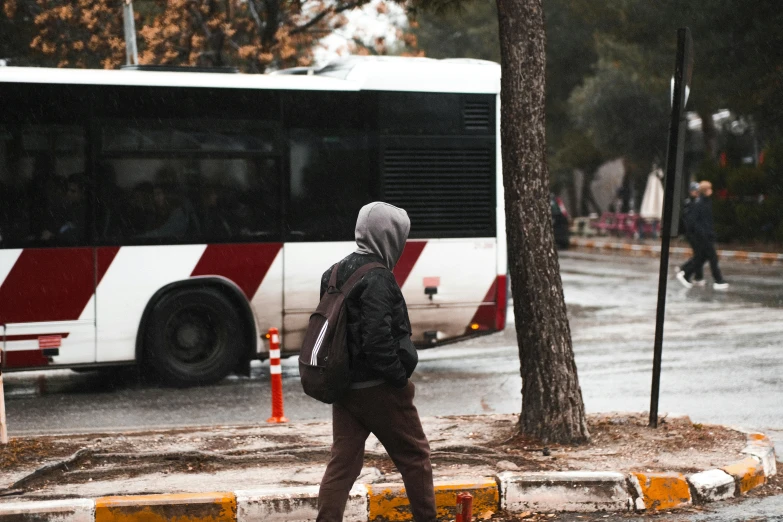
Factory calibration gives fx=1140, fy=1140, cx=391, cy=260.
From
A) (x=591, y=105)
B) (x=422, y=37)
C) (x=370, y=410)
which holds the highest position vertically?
(x=422, y=37)

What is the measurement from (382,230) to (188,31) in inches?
631

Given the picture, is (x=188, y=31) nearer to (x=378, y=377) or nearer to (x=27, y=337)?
(x=27, y=337)

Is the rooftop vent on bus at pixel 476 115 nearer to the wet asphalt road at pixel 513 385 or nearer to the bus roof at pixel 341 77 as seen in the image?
the bus roof at pixel 341 77

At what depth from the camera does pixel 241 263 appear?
1080cm

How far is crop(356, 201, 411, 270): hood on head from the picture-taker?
510cm

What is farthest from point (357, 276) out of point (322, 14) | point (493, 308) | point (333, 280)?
point (322, 14)

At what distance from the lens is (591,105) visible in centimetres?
3944

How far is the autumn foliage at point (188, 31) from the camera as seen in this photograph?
19672mm

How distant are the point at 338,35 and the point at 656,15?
806 cm

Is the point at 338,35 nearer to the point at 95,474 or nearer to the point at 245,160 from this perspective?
the point at 245,160

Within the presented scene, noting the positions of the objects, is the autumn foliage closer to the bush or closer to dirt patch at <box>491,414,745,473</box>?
the bush

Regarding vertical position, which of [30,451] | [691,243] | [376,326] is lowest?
[30,451]

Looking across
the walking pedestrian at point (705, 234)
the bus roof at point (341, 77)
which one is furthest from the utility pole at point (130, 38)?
the walking pedestrian at point (705, 234)

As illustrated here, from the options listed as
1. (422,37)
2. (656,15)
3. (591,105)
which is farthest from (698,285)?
(422,37)
